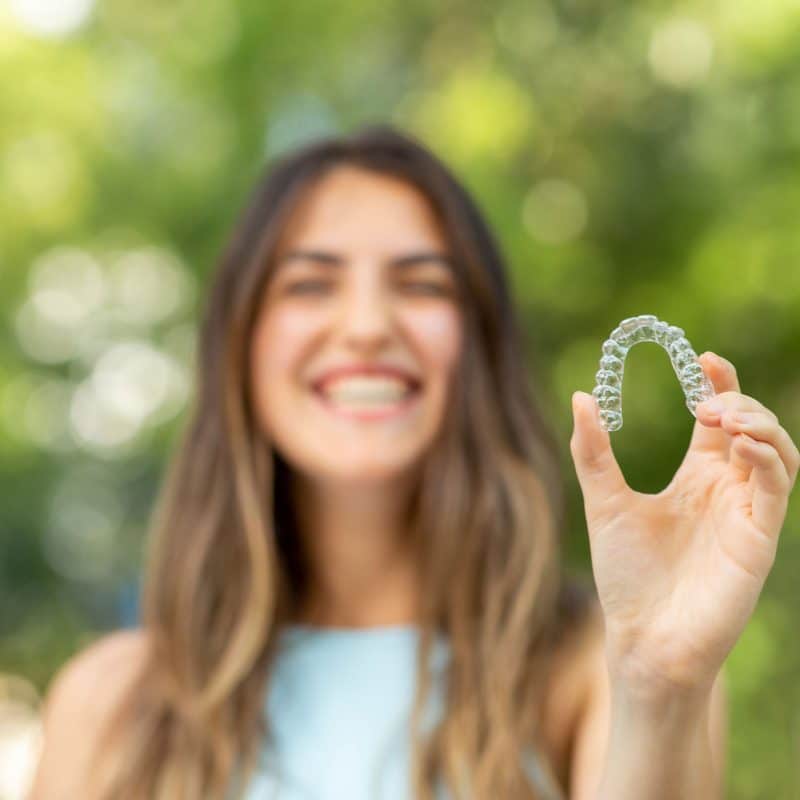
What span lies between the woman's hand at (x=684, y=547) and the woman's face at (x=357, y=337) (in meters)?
1.06

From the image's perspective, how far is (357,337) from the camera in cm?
256

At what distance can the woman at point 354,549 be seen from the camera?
2.51m

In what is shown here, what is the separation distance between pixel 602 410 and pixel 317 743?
1.36 m

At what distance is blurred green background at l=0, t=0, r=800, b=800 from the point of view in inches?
187

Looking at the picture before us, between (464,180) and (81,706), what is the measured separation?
272 centimetres

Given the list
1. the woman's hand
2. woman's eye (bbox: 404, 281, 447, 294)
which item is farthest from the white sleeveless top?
the woman's hand

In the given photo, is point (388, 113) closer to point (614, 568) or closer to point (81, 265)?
point (81, 265)

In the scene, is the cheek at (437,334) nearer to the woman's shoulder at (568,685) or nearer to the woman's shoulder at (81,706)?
the woman's shoulder at (568,685)

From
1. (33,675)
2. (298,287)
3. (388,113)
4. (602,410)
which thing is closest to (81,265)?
(388,113)

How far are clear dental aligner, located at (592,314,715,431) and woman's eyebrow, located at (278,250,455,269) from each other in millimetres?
1071

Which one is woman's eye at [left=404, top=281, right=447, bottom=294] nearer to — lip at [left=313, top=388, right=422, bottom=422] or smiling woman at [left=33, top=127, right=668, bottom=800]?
smiling woman at [left=33, top=127, right=668, bottom=800]

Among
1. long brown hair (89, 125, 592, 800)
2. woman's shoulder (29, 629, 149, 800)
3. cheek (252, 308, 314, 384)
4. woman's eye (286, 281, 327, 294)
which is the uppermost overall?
woman's eye (286, 281, 327, 294)

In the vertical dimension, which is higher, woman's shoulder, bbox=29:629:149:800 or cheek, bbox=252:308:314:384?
cheek, bbox=252:308:314:384

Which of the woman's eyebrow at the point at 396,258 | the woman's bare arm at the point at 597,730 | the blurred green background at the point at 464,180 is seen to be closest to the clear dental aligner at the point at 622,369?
the woman's bare arm at the point at 597,730
